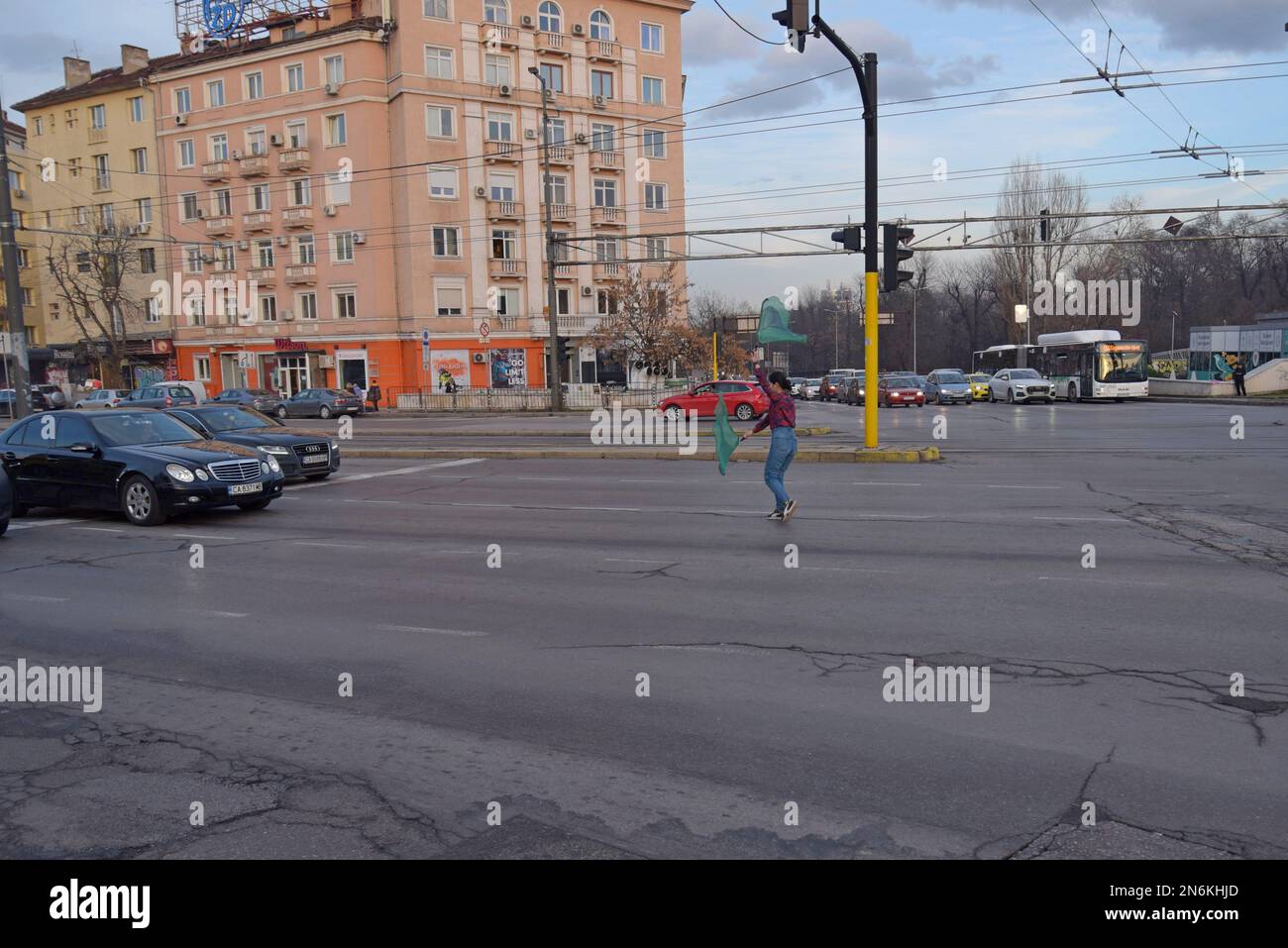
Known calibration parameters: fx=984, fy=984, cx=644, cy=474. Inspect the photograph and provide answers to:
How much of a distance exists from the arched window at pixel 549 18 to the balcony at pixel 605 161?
6.83 metres

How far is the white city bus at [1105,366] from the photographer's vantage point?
145 feet

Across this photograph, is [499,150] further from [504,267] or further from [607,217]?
[607,217]

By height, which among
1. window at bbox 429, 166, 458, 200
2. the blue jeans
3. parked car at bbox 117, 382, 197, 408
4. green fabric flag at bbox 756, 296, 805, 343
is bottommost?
the blue jeans

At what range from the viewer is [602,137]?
182 feet

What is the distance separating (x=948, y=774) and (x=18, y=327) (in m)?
26.9

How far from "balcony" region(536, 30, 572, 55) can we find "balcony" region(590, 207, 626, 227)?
27.7ft

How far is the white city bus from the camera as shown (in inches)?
1740

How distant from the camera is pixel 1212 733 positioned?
16.2ft

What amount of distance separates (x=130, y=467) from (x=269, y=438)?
4413 millimetres

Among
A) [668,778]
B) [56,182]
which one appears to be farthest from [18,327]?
[56,182]

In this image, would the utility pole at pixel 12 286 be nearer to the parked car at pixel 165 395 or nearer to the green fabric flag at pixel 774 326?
the parked car at pixel 165 395

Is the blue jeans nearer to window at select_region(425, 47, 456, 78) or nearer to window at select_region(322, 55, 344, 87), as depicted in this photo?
window at select_region(425, 47, 456, 78)

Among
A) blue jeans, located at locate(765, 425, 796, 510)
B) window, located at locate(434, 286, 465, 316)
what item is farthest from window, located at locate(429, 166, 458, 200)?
blue jeans, located at locate(765, 425, 796, 510)

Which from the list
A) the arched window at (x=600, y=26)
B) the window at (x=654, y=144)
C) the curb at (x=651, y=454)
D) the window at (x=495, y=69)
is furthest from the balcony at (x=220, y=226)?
the curb at (x=651, y=454)
